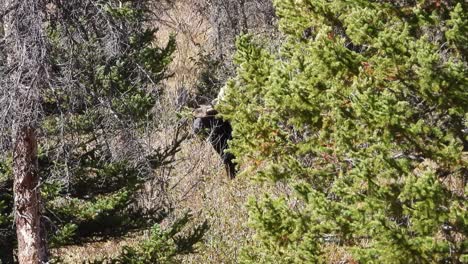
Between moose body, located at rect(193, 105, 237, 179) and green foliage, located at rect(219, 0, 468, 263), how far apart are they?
32.1 feet

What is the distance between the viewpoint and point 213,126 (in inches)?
698

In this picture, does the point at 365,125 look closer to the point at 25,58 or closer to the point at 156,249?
the point at 25,58

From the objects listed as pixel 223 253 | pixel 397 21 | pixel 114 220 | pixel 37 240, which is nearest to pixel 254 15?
pixel 223 253

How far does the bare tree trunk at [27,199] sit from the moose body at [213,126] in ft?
27.9

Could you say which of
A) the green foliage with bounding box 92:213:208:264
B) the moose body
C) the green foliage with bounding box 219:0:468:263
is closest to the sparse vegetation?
the green foliage with bounding box 219:0:468:263

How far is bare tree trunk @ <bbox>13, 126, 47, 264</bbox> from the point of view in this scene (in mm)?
8781

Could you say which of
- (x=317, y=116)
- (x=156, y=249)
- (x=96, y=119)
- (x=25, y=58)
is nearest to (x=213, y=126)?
(x=156, y=249)

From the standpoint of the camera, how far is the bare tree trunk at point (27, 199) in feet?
28.8

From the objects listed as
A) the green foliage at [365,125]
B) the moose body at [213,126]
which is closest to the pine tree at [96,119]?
the green foliage at [365,125]

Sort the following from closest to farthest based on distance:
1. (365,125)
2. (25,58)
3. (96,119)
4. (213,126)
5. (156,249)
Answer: (365,125) → (25,58) → (96,119) → (156,249) → (213,126)

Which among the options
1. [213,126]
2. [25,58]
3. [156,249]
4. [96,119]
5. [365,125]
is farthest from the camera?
[213,126]

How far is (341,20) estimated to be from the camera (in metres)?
7.60

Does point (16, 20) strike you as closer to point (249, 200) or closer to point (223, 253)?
point (249, 200)

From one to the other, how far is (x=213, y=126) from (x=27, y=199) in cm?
892
